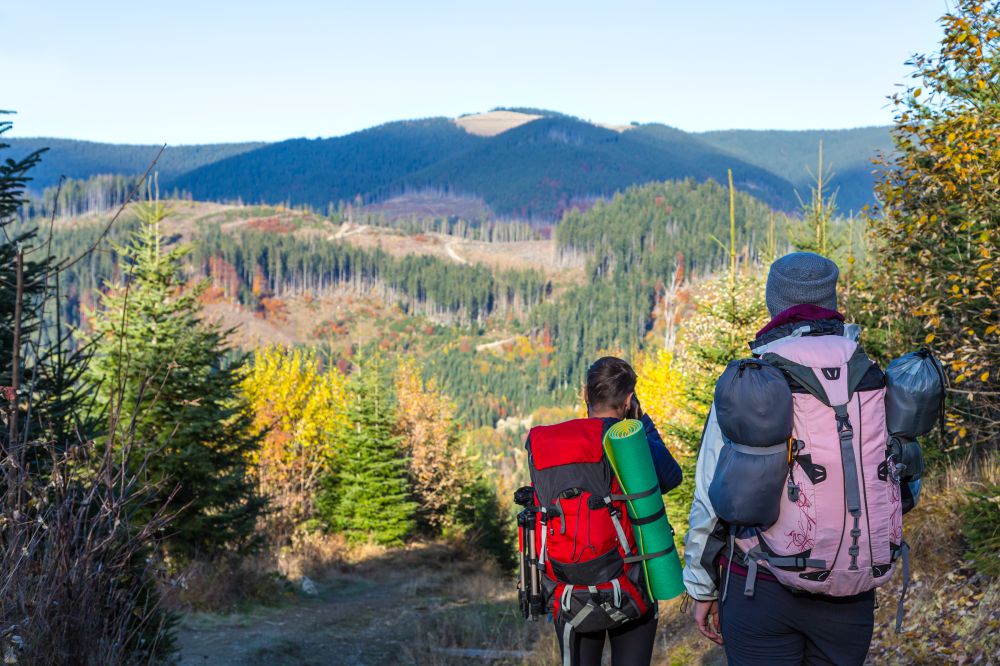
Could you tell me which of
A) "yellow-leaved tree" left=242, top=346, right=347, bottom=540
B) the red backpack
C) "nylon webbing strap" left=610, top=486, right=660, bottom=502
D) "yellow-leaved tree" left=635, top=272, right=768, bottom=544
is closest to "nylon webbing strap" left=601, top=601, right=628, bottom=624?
the red backpack

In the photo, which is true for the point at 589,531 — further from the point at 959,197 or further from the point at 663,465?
the point at 959,197

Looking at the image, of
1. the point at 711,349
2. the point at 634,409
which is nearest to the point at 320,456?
the point at 711,349

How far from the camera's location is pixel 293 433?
102ft

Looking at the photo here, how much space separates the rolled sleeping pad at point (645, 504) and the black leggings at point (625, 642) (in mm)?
235

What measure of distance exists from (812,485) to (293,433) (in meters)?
29.9

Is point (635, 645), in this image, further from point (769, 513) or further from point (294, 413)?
point (294, 413)

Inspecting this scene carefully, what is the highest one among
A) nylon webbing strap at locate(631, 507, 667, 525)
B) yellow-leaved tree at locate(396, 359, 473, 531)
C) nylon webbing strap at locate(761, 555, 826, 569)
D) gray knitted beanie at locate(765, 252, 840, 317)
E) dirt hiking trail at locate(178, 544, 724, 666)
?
gray knitted beanie at locate(765, 252, 840, 317)

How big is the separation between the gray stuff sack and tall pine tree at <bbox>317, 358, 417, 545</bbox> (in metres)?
24.0

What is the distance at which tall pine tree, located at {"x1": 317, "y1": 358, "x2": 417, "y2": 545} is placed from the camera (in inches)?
1029

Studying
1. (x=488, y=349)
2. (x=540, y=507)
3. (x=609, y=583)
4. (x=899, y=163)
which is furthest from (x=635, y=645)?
(x=488, y=349)

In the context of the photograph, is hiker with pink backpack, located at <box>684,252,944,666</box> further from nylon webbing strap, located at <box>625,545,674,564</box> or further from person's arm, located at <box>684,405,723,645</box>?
nylon webbing strap, located at <box>625,545,674,564</box>

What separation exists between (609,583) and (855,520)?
133 cm

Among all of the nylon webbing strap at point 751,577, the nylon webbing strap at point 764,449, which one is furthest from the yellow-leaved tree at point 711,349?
the nylon webbing strap at point 764,449

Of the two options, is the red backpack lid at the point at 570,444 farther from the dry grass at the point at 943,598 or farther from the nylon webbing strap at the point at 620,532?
the dry grass at the point at 943,598
